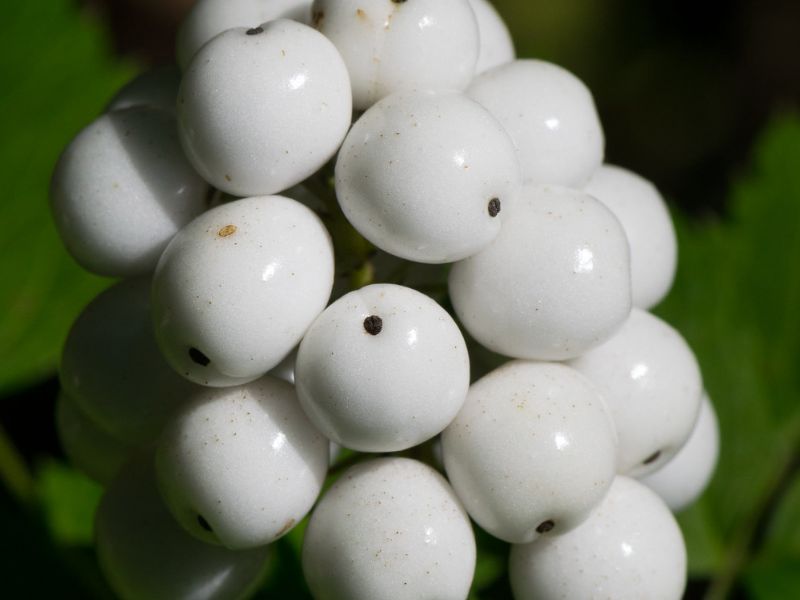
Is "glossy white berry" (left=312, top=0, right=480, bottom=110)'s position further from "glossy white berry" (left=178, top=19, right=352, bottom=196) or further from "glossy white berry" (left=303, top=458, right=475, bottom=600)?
"glossy white berry" (left=303, top=458, right=475, bottom=600)

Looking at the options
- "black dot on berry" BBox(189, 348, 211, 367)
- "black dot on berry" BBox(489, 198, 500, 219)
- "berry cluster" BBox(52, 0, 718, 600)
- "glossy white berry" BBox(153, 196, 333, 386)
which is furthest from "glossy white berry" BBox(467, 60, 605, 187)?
"black dot on berry" BBox(189, 348, 211, 367)

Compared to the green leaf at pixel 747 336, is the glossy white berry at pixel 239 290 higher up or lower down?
higher up

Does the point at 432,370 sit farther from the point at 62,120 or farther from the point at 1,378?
the point at 62,120

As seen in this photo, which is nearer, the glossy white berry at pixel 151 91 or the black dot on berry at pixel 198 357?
the black dot on berry at pixel 198 357

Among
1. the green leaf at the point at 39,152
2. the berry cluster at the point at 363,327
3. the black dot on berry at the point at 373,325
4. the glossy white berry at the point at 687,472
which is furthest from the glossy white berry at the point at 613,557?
the green leaf at the point at 39,152

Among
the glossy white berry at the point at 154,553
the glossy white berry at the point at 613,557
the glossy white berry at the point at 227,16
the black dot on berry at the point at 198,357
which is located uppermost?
the glossy white berry at the point at 227,16

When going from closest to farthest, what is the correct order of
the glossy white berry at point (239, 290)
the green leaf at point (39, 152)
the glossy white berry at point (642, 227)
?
the glossy white berry at point (239, 290), the glossy white berry at point (642, 227), the green leaf at point (39, 152)

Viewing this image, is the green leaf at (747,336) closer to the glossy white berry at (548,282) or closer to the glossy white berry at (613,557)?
the glossy white berry at (613,557)
